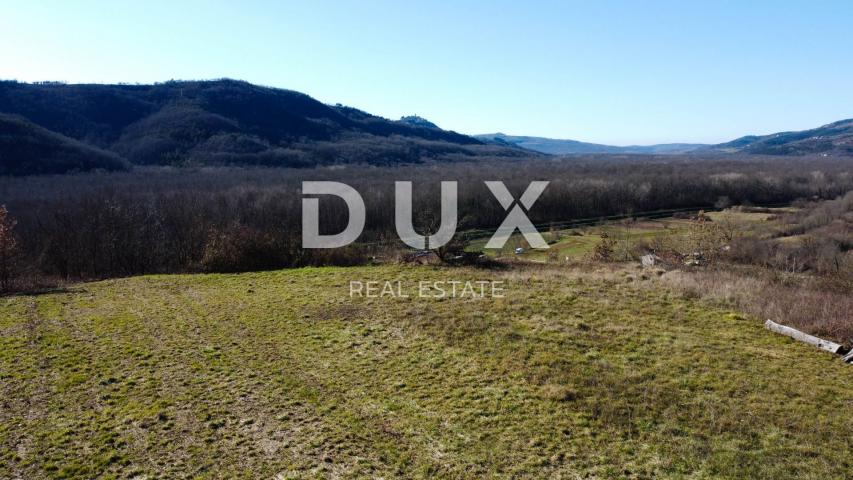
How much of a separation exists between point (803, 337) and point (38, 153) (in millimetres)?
82841

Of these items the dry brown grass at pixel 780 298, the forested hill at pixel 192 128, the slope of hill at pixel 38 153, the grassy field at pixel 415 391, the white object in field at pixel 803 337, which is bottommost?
the grassy field at pixel 415 391

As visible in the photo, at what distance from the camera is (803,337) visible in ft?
41.2

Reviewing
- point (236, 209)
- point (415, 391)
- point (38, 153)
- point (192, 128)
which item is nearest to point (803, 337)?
point (415, 391)

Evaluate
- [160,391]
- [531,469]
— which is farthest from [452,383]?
[160,391]

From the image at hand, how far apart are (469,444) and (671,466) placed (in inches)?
114

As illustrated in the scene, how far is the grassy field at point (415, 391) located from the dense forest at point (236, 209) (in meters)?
8.56

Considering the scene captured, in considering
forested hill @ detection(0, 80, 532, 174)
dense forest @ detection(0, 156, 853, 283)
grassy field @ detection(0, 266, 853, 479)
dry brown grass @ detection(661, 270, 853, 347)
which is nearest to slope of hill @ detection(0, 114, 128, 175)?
forested hill @ detection(0, 80, 532, 174)

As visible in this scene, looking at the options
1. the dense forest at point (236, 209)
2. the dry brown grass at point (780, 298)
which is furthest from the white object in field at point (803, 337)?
the dense forest at point (236, 209)

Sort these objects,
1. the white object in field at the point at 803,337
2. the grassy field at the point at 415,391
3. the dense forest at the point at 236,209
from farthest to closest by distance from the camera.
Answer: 1. the dense forest at the point at 236,209
2. the white object in field at the point at 803,337
3. the grassy field at the point at 415,391

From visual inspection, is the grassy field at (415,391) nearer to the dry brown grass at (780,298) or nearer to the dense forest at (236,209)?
the dry brown grass at (780,298)

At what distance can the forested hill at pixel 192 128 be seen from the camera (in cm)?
9294

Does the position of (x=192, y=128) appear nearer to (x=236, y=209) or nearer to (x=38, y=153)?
(x=38, y=153)

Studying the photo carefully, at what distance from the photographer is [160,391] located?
962 centimetres

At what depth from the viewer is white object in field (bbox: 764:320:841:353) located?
11.8m
